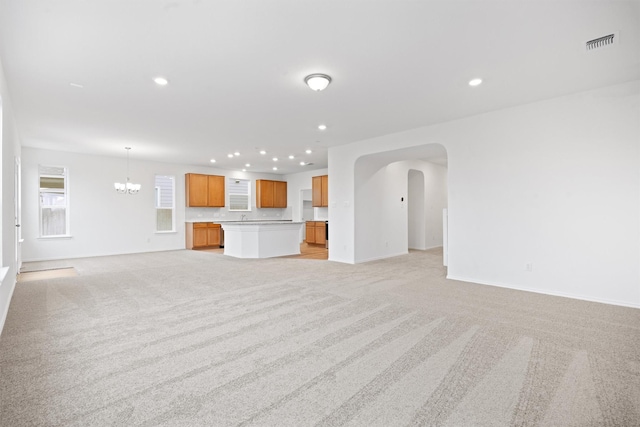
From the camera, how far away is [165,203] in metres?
9.73

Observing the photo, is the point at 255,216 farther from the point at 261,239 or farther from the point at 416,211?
the point at 416,211

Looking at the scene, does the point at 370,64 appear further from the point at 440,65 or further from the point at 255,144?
the point at 255,144

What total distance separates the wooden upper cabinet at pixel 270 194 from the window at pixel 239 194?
0.41m

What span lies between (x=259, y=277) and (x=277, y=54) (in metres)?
3.63

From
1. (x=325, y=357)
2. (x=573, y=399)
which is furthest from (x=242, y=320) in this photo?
(x=573, y=399)

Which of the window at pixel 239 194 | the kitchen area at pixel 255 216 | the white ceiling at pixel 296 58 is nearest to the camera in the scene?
the white ceiling at pixel 296 58

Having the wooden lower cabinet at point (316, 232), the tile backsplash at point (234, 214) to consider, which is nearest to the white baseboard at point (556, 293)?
the wooden lower cabinet at point (316, 232)

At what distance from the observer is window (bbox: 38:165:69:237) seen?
25.2ft

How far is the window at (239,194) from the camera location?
37.3ft

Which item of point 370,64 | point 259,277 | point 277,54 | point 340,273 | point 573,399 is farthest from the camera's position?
point 340,273

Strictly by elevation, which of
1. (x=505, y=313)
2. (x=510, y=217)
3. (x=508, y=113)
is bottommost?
(x=505, y=313)

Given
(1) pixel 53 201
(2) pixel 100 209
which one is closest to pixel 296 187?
(2) pixel 100 209

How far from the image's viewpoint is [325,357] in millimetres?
2432

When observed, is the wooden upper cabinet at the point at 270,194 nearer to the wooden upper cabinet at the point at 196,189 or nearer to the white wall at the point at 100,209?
the wooden upper cabinet at the point at 196,189
